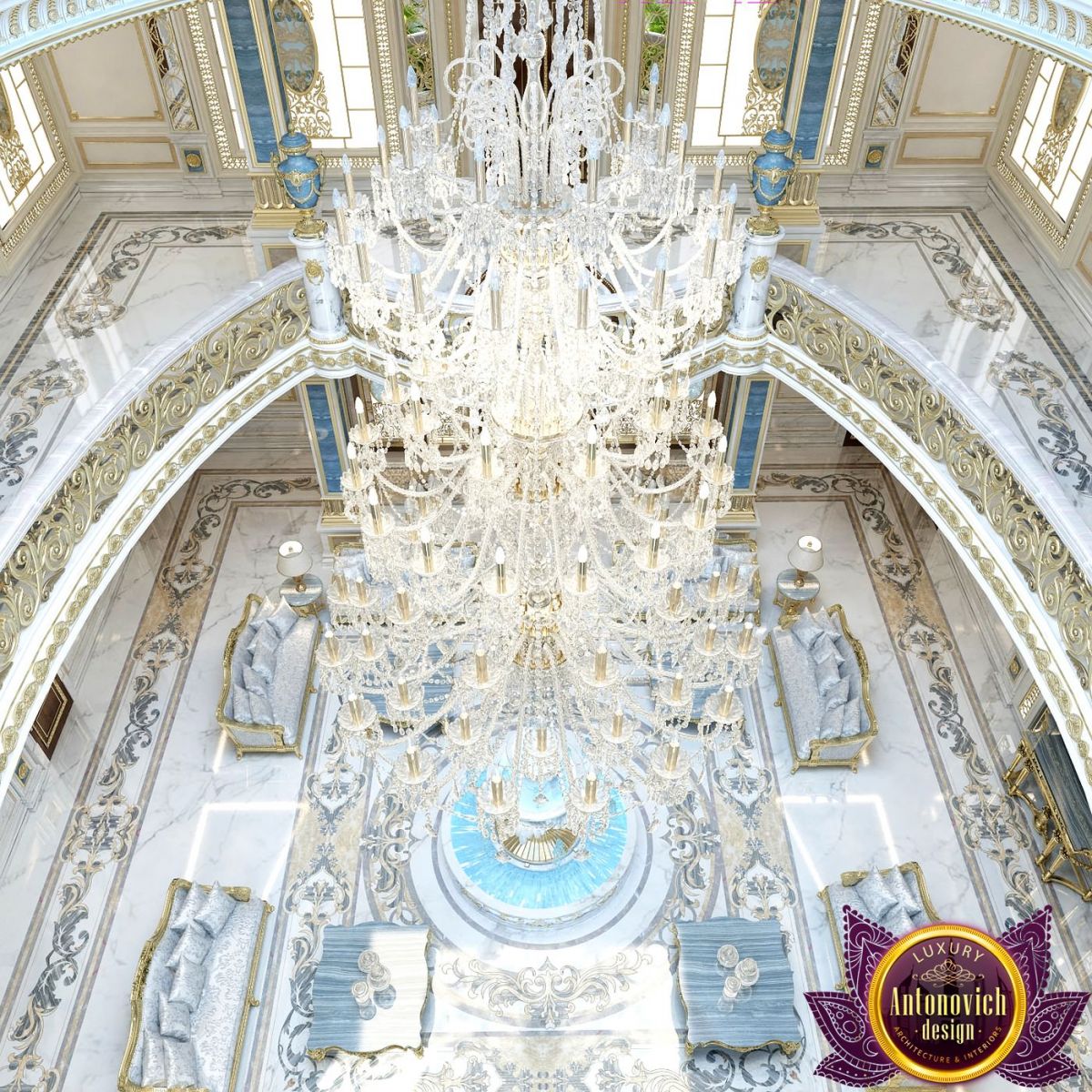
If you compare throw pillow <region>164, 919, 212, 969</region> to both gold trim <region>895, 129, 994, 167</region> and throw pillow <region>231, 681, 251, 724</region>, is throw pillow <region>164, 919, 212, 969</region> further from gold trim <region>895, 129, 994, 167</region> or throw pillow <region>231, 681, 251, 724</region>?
gold trim <region>895, 129, 994, 167</region>

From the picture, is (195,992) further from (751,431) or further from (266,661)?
(751,431)

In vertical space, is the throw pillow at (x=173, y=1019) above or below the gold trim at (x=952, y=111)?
below

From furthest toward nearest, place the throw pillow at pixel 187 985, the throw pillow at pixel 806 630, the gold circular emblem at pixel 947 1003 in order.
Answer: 1. the throw pillow at pixel 806 630
2. the throw pillow at pixel 187 985
3. the gold circular emblem at pixel 947 1003

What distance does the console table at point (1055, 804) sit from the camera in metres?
6.83

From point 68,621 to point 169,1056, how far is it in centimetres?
261

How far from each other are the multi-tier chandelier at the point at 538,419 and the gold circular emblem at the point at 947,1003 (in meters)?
1.31

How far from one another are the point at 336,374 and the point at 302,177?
1486 millimetres

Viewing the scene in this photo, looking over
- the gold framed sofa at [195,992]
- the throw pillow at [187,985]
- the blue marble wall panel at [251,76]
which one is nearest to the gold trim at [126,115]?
the blue marble wall panel at [251,76]

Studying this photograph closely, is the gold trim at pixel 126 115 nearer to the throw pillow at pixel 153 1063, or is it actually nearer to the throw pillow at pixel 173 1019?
the throw pillow at pixel 173 1019

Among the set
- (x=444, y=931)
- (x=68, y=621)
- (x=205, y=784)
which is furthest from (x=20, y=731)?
(x=444, y=931)

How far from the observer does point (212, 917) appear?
6.57 m

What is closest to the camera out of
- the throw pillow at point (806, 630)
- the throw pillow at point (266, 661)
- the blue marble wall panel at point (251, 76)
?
the blue marble wall panel at point (251, 76)

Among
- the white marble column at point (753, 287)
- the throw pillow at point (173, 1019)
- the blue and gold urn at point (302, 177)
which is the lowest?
the throw pillow at point (173, 1019)

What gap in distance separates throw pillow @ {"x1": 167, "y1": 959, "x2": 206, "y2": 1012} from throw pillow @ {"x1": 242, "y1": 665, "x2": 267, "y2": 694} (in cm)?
219
